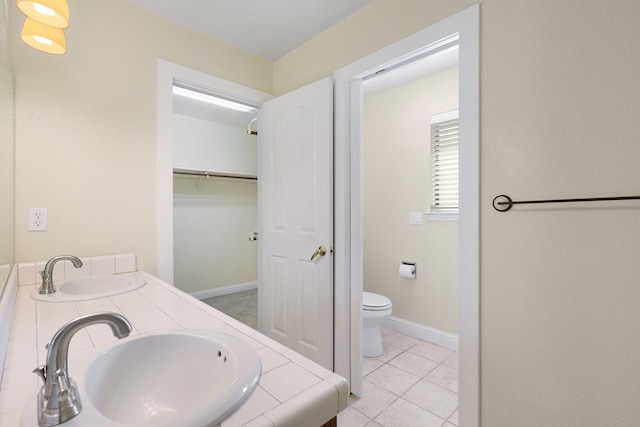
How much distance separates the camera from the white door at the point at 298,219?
6.10 ft

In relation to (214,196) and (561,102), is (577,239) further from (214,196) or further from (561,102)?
(214,196)

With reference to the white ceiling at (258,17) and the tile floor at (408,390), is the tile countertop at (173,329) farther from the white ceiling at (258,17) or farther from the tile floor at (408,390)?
the white ceiling at (258,17)

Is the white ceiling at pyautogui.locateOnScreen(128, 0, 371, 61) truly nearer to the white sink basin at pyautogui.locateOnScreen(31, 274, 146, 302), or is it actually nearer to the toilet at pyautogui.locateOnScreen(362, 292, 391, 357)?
the white sink basin at pyautogui.locateOnScreen(31, 274, 146, 302)

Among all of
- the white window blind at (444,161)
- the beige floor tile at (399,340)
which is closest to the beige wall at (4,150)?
the beige floor tile at (399,340)

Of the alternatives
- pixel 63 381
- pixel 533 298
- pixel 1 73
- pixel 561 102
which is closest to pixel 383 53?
pixel 561 102

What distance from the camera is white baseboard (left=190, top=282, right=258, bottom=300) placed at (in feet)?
12.5

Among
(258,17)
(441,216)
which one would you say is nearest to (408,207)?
(441,216)

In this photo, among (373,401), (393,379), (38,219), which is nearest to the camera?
(38,219)

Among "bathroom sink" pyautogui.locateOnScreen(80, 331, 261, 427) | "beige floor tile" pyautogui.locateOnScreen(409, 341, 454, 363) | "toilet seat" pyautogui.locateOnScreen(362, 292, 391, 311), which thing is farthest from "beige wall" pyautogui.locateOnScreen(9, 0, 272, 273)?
"beige floor tile" pyautogui.locateOnScreen(409, 341, 454, 363)

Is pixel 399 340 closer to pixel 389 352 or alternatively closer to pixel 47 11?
pixel 389 352

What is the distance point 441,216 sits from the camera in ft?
8.15

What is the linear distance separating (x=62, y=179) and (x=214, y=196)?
8.07ft

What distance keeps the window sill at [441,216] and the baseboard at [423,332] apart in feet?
3.21

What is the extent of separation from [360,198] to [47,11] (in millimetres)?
1529
